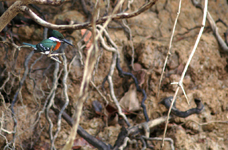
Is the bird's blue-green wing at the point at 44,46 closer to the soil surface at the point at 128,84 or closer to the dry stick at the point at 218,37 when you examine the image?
the soil surface at the point at 128,84

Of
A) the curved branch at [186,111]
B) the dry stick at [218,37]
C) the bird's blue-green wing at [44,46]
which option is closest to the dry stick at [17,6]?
the bird's blue-green wing at [44,46]

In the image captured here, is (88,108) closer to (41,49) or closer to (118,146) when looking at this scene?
Answer: (118,146)

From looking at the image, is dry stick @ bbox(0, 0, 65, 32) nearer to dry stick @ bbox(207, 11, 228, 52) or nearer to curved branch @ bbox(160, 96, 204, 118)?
curved branch @ bbox(160, 96, 204, 118)

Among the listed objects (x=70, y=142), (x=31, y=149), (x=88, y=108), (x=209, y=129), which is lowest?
(x=31, y=149)

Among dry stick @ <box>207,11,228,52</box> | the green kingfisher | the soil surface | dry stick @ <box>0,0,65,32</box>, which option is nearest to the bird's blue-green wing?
the green kingfisher

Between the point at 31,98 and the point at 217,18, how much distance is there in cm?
A: 262

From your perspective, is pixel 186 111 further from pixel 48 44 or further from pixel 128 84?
pixel 48 44

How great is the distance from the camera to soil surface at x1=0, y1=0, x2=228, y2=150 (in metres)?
2.05

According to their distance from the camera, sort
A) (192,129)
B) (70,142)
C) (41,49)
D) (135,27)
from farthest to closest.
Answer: (135,27), (192,129), (41,49), (70,142)

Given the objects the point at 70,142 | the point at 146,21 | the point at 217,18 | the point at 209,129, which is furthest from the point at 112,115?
the point at 217,18

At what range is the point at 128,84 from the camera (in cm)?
230

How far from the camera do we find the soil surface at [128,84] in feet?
6.74

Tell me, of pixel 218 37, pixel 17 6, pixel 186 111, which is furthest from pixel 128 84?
pixel 17 6

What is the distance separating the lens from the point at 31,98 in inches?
90.6
